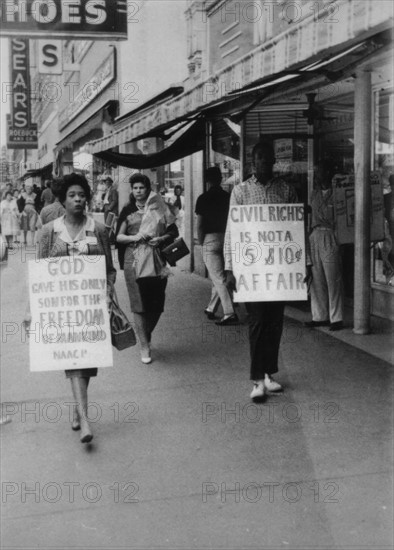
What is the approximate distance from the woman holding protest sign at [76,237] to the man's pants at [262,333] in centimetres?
120

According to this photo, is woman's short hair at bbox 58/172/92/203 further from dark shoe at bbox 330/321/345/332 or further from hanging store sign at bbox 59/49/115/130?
hanging store sign at bbox 59/49/115/130

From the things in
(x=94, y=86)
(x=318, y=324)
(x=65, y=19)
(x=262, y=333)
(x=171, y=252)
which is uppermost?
(x=94, y=86)

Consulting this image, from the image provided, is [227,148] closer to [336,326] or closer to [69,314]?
[336,326]

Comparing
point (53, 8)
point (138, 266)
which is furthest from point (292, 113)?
point (138, 266)

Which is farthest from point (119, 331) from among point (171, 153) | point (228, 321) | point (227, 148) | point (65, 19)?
point (227, 148)

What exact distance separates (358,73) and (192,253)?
7102 mm

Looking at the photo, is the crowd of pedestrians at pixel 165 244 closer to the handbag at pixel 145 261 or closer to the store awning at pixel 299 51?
the handbag at pixel 145 261

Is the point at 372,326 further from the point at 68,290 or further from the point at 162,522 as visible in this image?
the point at 162,522

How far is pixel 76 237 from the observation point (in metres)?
5.32

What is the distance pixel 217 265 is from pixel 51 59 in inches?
584

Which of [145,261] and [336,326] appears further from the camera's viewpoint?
[336,326]

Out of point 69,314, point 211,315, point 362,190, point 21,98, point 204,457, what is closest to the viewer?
point 204,457

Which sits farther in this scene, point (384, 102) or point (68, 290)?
point (384, 102)

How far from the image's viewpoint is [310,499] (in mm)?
4168
